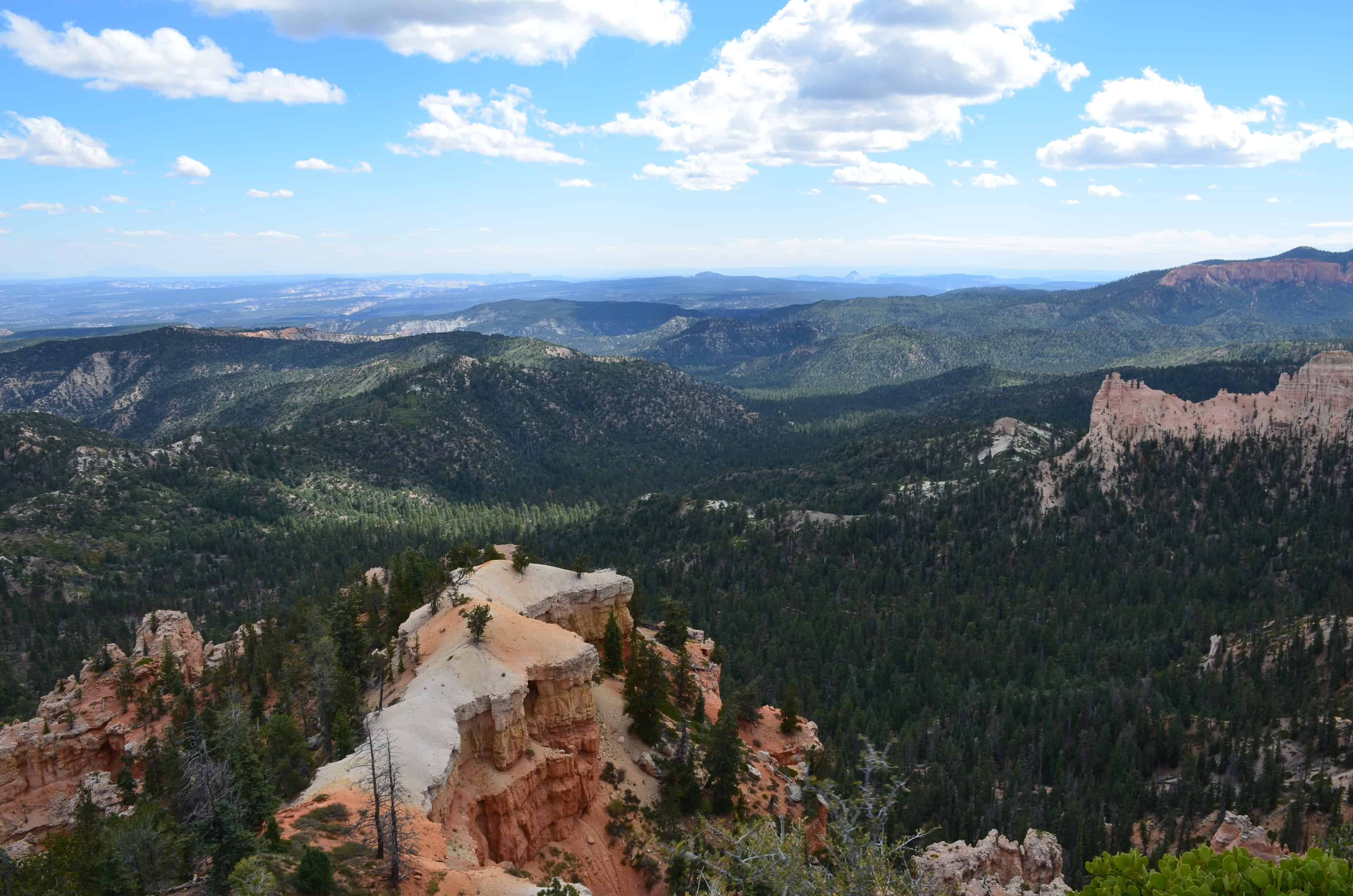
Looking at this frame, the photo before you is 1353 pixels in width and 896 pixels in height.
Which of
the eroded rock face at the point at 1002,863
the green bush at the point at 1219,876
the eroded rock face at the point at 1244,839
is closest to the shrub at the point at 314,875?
the green bush at the point at 1219,876

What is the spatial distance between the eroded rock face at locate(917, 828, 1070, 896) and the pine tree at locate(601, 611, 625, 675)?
1238 inches

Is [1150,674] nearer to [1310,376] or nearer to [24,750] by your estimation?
[1310,376]

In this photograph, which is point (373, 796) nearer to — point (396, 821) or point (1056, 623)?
point (396, 821)

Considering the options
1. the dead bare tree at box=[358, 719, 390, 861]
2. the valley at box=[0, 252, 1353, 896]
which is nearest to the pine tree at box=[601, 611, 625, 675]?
the valley at box=[0, 252, 1353, 896]

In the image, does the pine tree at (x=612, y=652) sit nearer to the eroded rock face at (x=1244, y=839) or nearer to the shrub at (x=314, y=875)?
the shrub at (x=314, y=875)

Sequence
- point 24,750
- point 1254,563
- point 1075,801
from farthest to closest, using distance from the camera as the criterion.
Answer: point 1254,563 < point 1075,801 < point 24,750

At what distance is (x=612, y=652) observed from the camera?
7519 centimetres

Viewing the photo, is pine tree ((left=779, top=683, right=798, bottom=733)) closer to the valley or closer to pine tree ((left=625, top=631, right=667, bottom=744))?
the valley

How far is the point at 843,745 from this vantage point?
89938mm

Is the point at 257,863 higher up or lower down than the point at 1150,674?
higher up

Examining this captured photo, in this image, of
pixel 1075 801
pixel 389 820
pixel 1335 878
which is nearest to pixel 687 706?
pixel 1075 801

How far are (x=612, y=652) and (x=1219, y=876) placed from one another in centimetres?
6066

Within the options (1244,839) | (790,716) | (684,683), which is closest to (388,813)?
(684,683)

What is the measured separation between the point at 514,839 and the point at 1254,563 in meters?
146
